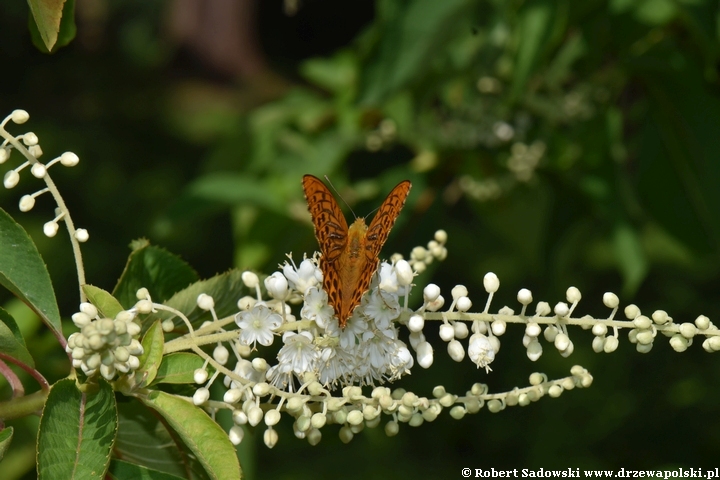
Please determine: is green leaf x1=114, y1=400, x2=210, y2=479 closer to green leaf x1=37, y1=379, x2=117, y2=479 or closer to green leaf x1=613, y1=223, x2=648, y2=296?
green leaf x1=37, y1=379, x2=117, y2=479

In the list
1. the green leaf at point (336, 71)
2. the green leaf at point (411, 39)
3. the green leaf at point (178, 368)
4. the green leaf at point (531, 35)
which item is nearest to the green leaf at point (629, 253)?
the green leaf at point (531, 35)

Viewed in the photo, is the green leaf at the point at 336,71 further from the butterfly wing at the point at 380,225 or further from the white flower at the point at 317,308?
the white flower at the point at 317,308

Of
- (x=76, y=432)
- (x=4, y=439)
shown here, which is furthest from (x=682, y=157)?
(x=4, y=439)

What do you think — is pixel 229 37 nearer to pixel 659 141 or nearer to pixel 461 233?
pixel 461 233

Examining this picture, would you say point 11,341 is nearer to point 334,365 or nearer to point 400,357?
point 334,365

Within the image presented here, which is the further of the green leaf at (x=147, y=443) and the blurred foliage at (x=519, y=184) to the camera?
the blurred foliage at (x=519, y=184)
